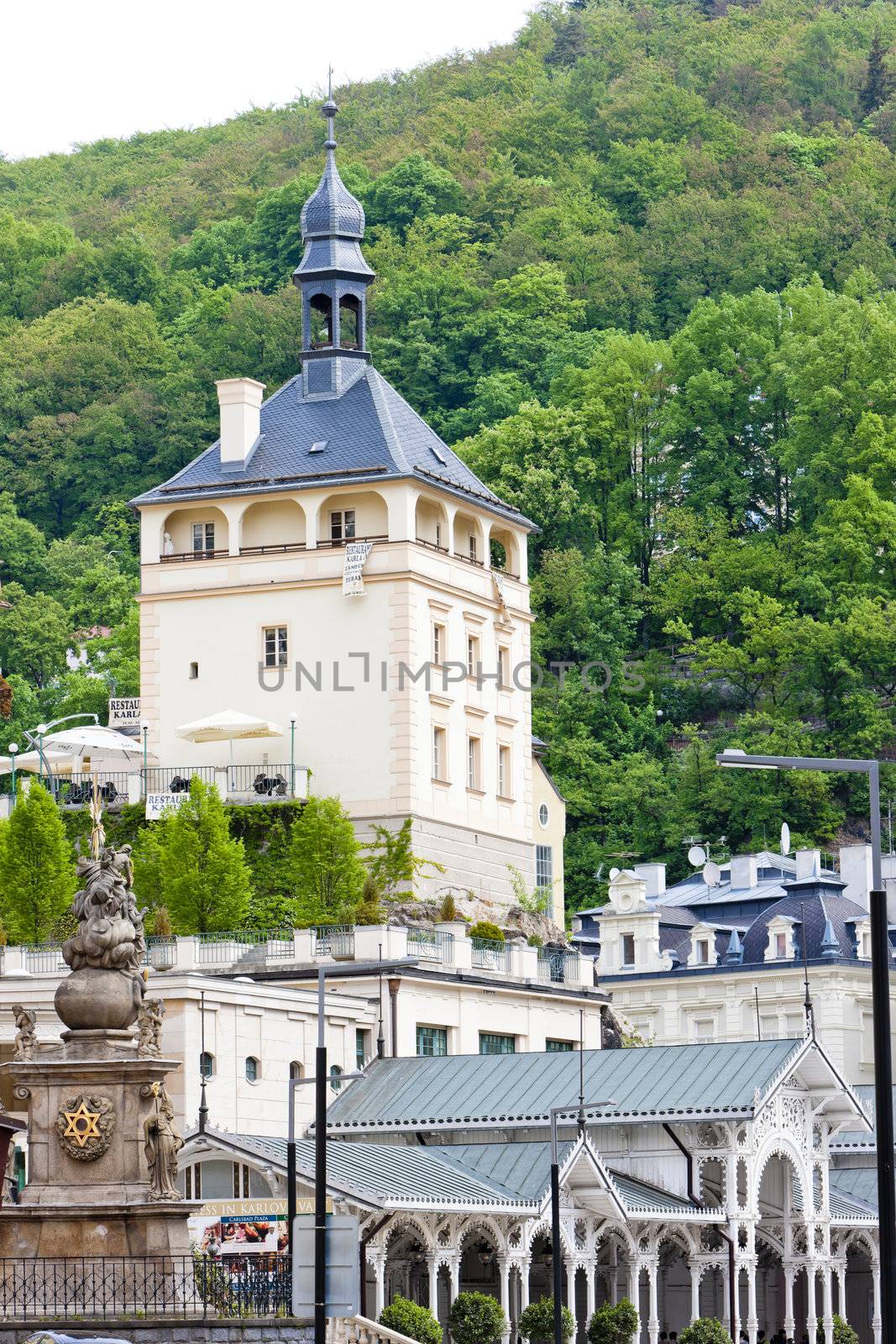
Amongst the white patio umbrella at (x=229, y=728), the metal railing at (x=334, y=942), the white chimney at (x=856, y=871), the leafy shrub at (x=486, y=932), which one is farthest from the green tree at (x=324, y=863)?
the white chimney at (x=856, y=871)

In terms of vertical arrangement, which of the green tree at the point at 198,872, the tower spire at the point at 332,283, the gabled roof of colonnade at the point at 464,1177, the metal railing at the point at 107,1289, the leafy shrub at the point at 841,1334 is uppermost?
the tower spire at the point at 332,283

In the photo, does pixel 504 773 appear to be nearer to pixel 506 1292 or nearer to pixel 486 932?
pixel 486 932

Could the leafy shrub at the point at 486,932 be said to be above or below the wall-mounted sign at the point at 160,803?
below

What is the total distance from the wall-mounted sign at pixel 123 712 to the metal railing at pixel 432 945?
17769mm

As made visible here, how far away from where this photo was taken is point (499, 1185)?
205 feet

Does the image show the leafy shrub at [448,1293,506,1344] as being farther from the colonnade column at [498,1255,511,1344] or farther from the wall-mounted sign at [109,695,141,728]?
the wall-mounted sign at [109,695,141,728]

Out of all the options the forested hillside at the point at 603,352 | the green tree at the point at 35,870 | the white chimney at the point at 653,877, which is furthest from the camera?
the forested hillside at the point at 603,352

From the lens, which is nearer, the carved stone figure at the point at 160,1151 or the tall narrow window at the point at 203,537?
the carved stone figure at the point at 160,1151

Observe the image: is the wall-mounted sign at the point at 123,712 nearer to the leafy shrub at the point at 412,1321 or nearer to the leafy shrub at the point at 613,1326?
the leafy shrub at the point at 613,1326

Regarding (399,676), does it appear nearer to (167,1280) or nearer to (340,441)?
(340,441)

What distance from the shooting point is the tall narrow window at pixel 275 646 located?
88.2 meters

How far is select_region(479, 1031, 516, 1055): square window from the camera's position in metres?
77.1

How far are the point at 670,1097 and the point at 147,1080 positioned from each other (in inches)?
935

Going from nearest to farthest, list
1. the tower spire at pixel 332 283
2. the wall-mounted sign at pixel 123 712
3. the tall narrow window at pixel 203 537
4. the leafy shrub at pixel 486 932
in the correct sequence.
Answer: the leafy shrub at pixel 486 932, the tall narrow window at pixel 203 537, the wall-mounted sign at pixel 123 712, the tower spire at pixel 332 283
